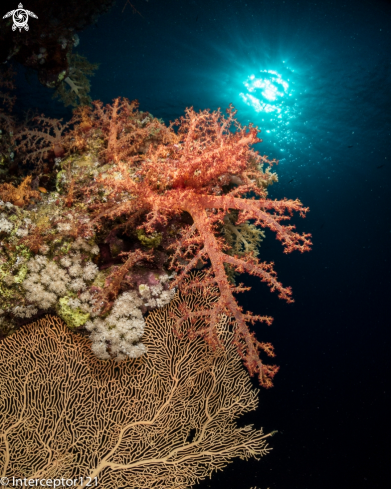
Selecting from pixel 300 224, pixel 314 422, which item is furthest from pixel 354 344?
pixel 300 224

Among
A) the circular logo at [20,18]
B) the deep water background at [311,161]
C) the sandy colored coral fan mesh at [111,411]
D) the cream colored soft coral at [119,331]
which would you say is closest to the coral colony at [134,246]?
the cream colored soft coral at [119,331]

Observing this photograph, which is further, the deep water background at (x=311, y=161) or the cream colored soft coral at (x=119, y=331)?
the deep water background at (x=311, y=161)

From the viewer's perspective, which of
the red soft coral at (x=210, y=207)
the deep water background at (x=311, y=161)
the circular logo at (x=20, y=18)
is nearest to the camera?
the red soft coral at (x=210, y=207)

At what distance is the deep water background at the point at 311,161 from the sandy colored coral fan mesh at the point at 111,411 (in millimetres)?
5933

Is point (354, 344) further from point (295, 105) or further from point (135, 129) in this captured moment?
point (135, 129)

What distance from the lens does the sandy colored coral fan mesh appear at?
332 centimetres

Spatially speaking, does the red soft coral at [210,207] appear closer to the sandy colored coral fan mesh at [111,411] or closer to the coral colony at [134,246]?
the coral colony at [134,246]

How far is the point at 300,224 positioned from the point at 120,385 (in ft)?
30.9

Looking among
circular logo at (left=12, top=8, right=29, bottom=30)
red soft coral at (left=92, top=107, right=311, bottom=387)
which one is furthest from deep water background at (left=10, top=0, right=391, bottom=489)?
red soft coral at (left=92, top=107, right=311, bottom=387)

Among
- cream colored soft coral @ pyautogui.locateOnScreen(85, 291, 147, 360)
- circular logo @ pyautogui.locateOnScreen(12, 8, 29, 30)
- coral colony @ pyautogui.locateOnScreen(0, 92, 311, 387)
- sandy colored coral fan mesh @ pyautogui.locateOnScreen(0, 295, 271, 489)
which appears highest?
circular logo @ pyautogui.locateOnScreen(12, 8, 29, 30)

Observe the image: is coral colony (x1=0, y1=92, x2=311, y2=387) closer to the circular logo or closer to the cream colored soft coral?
the cream colored soft coral

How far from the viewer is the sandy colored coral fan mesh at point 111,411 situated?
3.32 metres

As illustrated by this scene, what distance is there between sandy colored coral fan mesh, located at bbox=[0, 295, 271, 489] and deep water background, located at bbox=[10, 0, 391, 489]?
593cm

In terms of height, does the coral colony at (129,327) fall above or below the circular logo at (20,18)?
below
